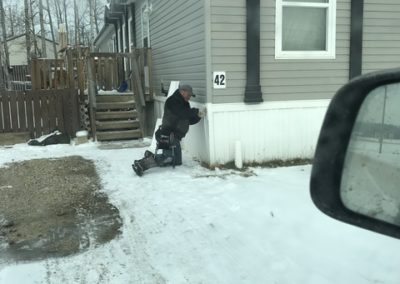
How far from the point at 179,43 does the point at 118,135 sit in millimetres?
2862

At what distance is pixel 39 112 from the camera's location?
1195 cm

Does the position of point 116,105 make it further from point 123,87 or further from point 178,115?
point 178,115

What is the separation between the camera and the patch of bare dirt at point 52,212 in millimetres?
5009

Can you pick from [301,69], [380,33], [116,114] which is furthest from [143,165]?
[380,33]

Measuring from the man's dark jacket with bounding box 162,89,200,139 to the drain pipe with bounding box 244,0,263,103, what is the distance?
92 centimetres

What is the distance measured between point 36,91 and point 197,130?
494cm

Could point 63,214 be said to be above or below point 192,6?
below

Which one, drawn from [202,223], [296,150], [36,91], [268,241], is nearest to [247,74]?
[296,150]

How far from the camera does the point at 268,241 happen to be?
4.79 m

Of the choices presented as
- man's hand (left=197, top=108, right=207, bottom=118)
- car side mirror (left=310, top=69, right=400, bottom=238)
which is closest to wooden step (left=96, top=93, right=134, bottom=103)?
man's hand (left=197, top=108, right=207, bottom=118)

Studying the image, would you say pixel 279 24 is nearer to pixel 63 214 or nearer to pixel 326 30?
pixel 326 30

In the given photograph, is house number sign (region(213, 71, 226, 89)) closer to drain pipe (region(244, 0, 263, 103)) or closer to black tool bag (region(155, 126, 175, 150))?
drain pipe (region(244, 0, 263, 103))

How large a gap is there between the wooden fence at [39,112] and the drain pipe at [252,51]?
5397mm

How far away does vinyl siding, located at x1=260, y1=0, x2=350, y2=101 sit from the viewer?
8281mm
